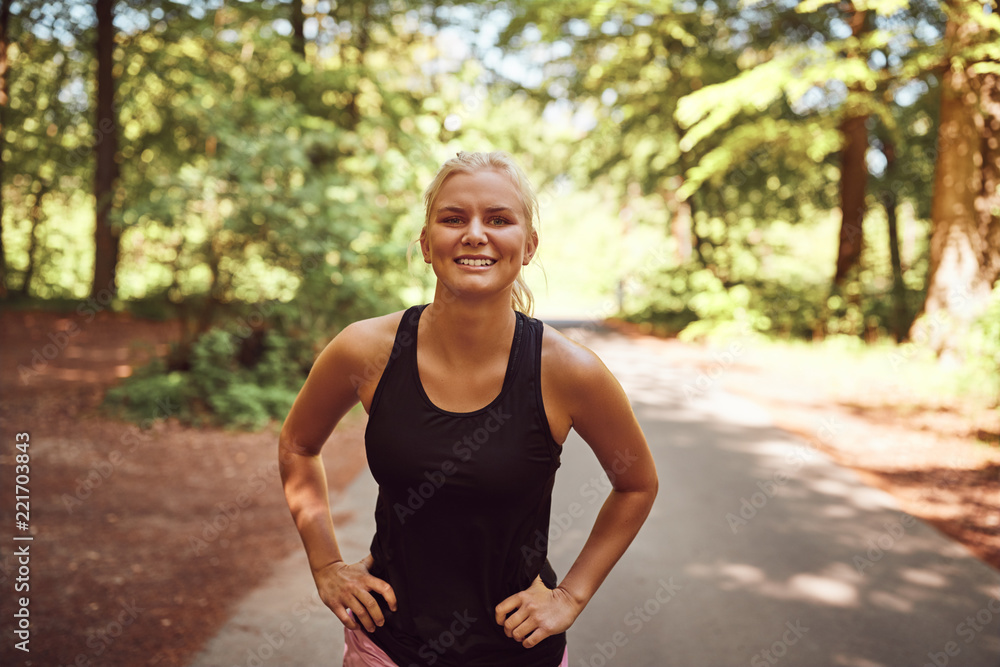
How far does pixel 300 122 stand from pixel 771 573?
8.78 m

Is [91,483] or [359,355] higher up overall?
[359,355]

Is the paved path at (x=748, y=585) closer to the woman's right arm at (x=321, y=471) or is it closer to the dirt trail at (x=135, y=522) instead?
the dirt trail at (x=135, y=522)

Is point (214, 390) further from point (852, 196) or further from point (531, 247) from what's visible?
point (852, 196)

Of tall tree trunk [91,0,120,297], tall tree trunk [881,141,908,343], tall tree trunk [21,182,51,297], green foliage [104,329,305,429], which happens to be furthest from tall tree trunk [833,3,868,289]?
tall tree trunk [21,182,51,297]

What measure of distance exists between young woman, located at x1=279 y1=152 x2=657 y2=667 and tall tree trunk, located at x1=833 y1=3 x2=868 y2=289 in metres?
16.3

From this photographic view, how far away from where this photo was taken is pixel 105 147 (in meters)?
18.4

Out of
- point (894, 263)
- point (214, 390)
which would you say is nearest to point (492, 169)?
point (214, 390)

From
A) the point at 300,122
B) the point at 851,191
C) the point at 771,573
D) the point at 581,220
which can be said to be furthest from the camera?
the point at 581,220

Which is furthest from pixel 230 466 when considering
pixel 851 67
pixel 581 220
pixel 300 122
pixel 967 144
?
pixel 581 220

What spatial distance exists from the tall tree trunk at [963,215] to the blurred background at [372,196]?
0.12ft

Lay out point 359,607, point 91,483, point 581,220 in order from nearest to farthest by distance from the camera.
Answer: point 359,607 < point 91,483 < point 581,220

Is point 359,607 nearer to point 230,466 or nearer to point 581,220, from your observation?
point 230,466

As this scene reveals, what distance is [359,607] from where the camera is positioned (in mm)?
1775

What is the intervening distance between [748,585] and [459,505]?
12.2 ft
